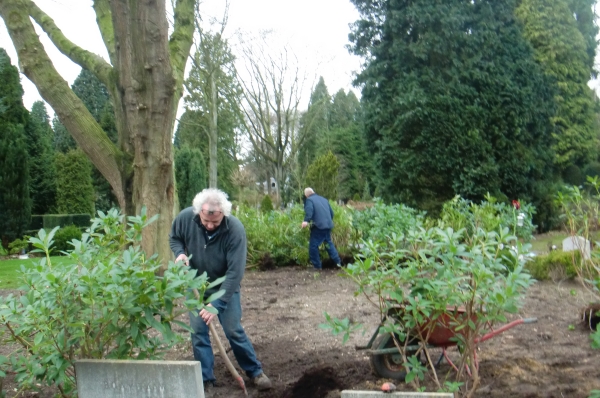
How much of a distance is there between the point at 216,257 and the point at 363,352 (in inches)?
65.5

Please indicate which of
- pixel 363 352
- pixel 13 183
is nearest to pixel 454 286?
pixel 363 352

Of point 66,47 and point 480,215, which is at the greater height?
point 66,47

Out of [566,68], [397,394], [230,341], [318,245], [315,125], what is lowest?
[230,341]

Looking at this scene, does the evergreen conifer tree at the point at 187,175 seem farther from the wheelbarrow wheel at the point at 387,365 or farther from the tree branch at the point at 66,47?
the wheelbarrow wheel at the point at 387,365

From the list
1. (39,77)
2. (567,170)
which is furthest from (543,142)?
(39,77)

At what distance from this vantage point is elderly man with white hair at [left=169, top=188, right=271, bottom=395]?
4391 millimetres

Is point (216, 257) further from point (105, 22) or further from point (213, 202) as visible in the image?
point (105, 22)

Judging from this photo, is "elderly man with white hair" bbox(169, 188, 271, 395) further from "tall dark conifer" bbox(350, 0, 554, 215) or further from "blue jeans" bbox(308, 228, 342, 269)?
"tall dark conifer" bbox(350, 0, 554, 215)

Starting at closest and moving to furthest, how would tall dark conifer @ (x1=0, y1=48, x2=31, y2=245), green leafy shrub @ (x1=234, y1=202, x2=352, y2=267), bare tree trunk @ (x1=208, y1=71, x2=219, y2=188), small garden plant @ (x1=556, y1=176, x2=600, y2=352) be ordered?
1. small garden plant @ (x1=556, y1=176, x2=600, y2=352)
2. green leafy shrub @ (x1=234, y1=202, x2=352, y2=267)
3. tall dark conifer @ (x1=0, y1=48, x2=31, y2=245)
4. bare tree trunk @ (x1=208, y1=71, x2=219, y2=188)

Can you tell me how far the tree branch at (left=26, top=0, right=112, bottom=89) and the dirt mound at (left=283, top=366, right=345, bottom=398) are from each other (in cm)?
438

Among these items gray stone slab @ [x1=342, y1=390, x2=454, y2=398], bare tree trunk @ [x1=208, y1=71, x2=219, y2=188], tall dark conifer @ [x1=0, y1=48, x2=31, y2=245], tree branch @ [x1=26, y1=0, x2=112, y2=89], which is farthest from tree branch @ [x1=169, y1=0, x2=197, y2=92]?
bare tree trunk @ [x1=208, y1=71, x2=219, y2=188]

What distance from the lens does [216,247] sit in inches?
177

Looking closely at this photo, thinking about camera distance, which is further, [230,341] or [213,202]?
[230,341]

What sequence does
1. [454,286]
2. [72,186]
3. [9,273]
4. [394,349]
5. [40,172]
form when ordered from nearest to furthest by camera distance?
[454,286] < [394,349] < [9,273] < [72,186] < [40,172]
